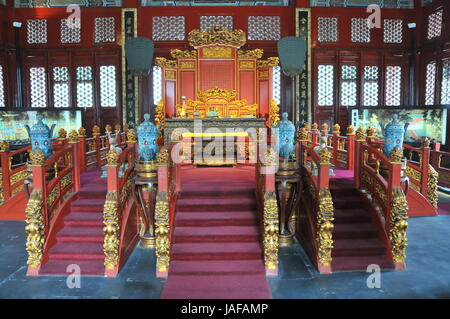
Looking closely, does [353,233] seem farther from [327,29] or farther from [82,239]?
[327,29]

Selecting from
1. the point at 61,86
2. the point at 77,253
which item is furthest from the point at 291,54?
the point at 77,253

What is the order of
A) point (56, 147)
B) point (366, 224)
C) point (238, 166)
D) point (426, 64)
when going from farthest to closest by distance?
point (426, 64)
point (238, 166)
point (56, 147)
point (366, 224)

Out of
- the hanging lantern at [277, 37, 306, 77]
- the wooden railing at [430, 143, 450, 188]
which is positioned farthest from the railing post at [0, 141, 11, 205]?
the wooden railing at [430, 143, 450, 188]

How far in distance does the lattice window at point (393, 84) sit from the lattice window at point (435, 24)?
1084 mm

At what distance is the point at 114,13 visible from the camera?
1009 centimetres

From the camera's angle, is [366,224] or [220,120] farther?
[220,120]

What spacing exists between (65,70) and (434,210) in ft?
30.3

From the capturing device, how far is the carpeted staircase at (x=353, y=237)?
4023 mm

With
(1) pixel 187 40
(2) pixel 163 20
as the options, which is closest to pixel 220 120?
(1) pixel 187 40

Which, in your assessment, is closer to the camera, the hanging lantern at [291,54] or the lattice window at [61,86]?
the hanging lantern at [291,54]

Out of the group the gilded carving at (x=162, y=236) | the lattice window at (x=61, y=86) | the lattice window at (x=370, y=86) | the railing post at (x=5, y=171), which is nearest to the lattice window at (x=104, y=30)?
the lattice window at (x=61, y=86)

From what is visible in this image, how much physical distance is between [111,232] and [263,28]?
785 cm

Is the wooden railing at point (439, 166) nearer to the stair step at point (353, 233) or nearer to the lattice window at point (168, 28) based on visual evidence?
the stair step at point (353, 233)

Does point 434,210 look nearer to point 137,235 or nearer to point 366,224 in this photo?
point 366,224
